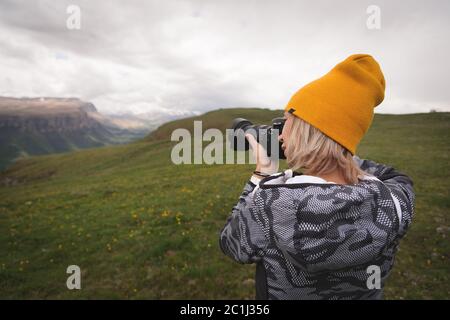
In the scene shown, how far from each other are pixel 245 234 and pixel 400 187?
114 cm

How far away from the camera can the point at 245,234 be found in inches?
82.0

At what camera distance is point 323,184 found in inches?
72.0

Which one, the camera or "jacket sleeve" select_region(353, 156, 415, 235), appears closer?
"jacket sleeve" select_region(353, 156, 415, 235)

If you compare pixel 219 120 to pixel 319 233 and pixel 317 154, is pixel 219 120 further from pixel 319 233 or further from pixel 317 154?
pixel 319 233

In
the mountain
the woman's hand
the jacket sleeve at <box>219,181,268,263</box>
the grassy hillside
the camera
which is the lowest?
the grassy hillside

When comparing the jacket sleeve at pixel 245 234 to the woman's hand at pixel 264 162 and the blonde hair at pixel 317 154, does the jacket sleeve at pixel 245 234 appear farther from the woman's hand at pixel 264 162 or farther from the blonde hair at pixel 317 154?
the blonde hair at pixel 317 154

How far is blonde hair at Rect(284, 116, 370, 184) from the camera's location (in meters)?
2.00

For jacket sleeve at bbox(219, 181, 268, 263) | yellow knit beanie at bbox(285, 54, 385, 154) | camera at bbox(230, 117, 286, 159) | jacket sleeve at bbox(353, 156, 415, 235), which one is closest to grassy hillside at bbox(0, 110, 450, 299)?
camera at bbox(230, 117, 286, 159)

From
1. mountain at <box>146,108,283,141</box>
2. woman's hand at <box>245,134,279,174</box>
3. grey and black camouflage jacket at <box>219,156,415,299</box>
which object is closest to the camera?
grey and black camouflage jacket at <box>219,156,415,299</box>

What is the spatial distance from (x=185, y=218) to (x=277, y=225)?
9474 millimetres

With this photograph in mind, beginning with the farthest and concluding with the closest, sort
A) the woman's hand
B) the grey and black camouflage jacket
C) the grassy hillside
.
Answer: the grassy hillside, the woman's hand, the grey and black camouflage jacket

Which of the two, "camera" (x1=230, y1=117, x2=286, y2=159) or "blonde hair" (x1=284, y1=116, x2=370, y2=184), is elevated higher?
"camera" (x1=230, y1=117, x2=286, y2=159)

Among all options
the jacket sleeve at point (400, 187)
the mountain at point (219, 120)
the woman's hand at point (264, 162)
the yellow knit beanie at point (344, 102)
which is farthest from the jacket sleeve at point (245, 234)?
the mountain at point (219, 120)

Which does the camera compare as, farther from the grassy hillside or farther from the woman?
the grassy hillside
